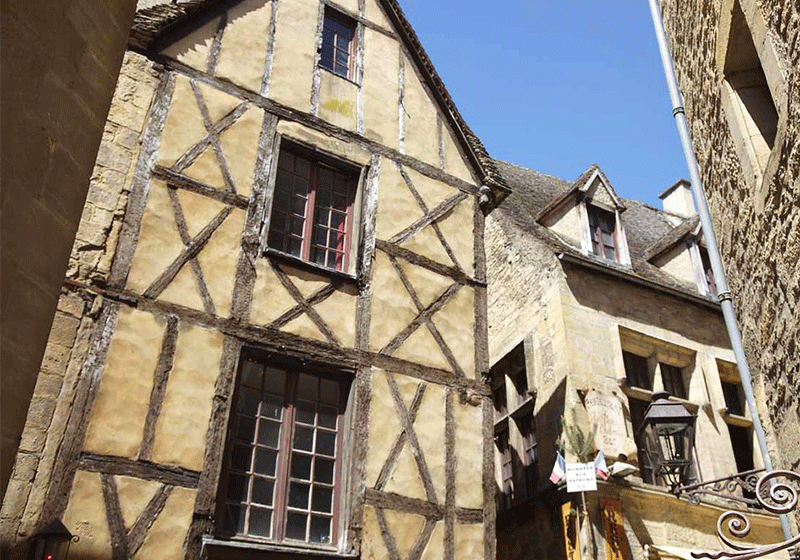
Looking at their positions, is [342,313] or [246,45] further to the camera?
[246,45]

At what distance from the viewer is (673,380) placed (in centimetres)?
998

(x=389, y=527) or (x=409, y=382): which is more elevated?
(x=409, y=382)

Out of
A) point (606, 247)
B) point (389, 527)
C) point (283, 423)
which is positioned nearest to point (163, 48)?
point (283, 423)

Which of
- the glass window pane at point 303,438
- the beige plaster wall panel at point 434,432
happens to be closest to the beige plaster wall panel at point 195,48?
the glass window pane at point 303,438

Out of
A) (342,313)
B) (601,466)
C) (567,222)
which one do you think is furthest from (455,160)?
(601,466)

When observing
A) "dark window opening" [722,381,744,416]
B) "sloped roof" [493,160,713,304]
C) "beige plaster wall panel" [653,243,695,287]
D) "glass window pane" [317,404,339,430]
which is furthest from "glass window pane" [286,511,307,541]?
"beige plaster wall panel" [653,243,695,287]

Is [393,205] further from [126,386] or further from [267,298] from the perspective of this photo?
[126,386]

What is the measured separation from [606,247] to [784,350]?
7213 mm

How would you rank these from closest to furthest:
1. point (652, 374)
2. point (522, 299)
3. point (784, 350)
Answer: point (784, 350)
point (652, 374)
point (522, 299)

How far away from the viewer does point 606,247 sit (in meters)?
A: 10.8

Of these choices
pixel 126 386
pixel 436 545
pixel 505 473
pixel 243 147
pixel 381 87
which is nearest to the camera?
pixel 126 386

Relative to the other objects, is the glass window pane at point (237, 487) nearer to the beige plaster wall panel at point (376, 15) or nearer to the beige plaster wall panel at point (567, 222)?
the beige plaster wall panel at point (376, 15)

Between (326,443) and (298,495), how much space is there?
1.60 ft

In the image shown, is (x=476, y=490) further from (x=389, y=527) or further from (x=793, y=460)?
(x=793, y=460)
